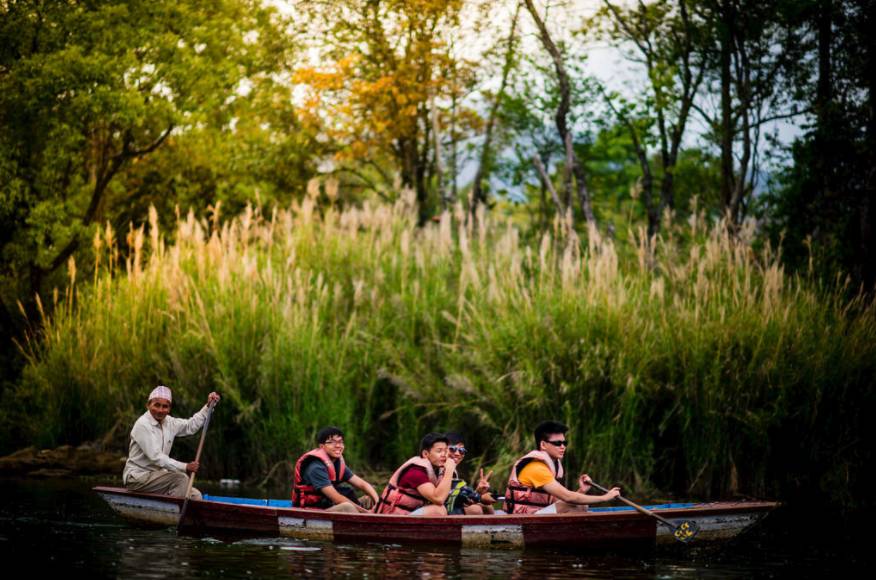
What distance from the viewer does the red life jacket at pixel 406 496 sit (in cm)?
1069

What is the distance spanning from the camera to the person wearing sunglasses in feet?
35.4

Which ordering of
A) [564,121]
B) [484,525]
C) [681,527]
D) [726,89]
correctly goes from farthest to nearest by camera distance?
[726,89] < [564,121] < [484,525] < [681,527]

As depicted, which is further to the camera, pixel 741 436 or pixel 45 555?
pixel 741 436

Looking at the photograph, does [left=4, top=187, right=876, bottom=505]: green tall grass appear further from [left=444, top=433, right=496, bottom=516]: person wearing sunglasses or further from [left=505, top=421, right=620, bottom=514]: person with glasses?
[left=505, top=421, right=620, bottom=514]: person with glasses

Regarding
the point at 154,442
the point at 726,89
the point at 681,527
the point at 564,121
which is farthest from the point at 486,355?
the point at 726,89

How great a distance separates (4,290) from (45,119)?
435cm

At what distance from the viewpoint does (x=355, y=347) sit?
15.0 meters

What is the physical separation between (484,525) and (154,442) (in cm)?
338

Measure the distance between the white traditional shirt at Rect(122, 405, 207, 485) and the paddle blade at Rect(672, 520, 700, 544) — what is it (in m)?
4.60

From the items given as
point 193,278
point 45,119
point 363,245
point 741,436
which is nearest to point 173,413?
point 193,278

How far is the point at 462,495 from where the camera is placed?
11023 millimetres

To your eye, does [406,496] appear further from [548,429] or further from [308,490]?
[548,429]

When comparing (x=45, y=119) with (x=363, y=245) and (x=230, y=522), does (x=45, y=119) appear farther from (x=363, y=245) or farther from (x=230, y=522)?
(x=230, y=522)

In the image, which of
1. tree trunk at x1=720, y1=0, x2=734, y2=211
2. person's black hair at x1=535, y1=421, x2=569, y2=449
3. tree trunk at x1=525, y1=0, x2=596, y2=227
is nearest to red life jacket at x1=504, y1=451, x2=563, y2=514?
person's black hair at x1=535, y1=421, x2=569, y2=449
